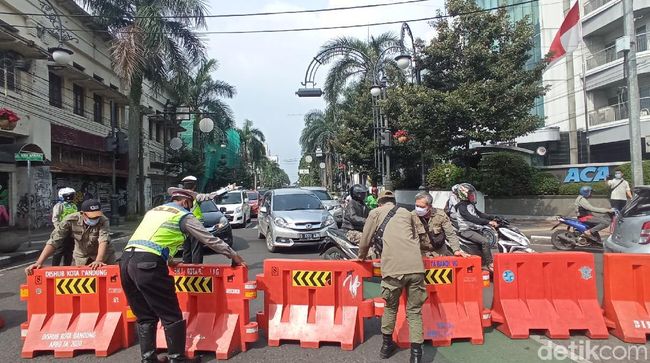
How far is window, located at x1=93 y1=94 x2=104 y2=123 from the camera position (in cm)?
2714

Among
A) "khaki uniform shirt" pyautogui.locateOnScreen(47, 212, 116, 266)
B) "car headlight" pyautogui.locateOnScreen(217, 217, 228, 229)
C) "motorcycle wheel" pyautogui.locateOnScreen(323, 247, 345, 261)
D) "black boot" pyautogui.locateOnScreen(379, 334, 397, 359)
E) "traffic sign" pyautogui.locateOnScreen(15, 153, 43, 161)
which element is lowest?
"black boot" pyautogui.locateOnScreen(379, 334, 397, 359)

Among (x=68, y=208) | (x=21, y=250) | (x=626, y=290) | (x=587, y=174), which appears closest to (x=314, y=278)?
(x=626, y=290)

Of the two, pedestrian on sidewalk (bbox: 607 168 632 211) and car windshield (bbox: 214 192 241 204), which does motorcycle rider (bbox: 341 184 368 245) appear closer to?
pedestrian on sidewalk (bbox: 607 168 632 211)

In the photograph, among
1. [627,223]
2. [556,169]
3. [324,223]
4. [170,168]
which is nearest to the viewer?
[627,223]

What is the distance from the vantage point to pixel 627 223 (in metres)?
7.43

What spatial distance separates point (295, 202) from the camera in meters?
13.5

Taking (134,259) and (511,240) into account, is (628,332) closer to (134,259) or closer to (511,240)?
(511,240)

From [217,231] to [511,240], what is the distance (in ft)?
23.5

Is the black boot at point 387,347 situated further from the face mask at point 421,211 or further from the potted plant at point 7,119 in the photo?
the potted plant at point 7,119

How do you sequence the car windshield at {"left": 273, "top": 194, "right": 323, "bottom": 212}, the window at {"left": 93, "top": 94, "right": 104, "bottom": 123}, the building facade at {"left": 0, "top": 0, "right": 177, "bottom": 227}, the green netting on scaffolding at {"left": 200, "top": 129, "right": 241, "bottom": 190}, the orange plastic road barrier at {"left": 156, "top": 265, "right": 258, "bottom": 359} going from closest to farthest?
the orange plastic road barrier at {"left": 156, "top": 265, "right": 258, "bottom": 359} → the car windshield at {"left": 273, "top": 194, "right": 323, "bottom": 212} → the building facade at {"left": 0, "top": 0, "right": 177, "bottom": 227} → the window at {"left": 93, "top": 94, "right": 104, "bottom": 123} → the green netting on scaffolding at {"left": 200, "top": 129, "right": 241, "bottom": 190}

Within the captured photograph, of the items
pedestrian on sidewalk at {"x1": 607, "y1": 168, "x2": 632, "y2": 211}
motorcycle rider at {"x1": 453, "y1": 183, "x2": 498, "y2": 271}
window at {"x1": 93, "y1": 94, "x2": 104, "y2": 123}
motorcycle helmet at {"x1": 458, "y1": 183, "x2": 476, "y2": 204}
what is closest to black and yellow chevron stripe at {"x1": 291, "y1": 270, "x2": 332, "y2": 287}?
motorcycle rider at {"x1": 453, "y1": 183, "x2": 498, "y2": 271}

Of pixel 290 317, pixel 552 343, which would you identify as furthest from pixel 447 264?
pixel 290 317

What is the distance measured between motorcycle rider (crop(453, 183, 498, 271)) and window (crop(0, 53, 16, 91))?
58.6 ft

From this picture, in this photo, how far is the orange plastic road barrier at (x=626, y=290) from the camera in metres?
5.36
